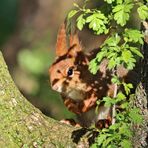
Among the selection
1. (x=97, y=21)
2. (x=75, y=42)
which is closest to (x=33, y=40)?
(x=75, y=42)

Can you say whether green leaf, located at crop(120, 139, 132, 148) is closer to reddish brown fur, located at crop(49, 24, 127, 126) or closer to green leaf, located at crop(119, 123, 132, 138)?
green leaf, located at crop(119, 123, 132, 138)

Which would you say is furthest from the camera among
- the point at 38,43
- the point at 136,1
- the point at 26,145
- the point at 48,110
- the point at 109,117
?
the point at 38,43

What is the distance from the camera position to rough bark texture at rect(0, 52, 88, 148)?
4.03 m

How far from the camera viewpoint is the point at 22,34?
9742mm

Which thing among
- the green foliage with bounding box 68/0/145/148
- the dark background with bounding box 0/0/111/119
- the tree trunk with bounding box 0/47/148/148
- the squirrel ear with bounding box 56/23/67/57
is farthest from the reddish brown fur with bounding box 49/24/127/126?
the dark background with bounding box 0/0/111/119

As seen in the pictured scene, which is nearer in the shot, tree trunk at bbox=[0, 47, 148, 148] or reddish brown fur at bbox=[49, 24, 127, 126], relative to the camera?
tree trunk at bbox=[0, 47, 148, 148]

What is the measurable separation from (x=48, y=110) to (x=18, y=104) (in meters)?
2.60

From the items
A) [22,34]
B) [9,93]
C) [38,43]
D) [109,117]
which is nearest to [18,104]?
[9,93]

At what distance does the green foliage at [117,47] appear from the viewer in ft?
12.2

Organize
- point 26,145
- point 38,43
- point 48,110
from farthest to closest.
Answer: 1. point 38,43
2. point 48,110
3. point 26,145

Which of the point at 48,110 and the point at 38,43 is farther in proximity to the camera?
the point at 38,43

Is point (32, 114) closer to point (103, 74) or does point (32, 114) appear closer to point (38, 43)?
point (103, 74)

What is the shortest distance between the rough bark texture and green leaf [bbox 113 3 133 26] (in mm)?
898

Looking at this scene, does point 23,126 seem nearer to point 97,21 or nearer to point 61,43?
point 97,21
